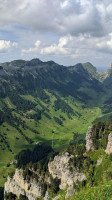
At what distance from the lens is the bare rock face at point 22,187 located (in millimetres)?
137675

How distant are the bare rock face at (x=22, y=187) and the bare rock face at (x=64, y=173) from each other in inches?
625

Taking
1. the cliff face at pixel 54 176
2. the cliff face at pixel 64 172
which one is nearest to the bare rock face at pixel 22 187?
the cliff face at pixel 54 176

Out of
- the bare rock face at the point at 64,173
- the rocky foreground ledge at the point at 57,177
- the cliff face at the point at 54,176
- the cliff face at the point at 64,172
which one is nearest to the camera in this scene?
the bare rock face at the point at 64,173

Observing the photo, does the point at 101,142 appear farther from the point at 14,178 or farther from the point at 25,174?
the point at 14,178

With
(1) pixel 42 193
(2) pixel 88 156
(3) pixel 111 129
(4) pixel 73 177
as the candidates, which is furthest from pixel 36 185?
(3) pixel 111 129

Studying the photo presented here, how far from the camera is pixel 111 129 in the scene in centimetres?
15600

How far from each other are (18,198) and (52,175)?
3294 cm

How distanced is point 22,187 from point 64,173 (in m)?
39.2

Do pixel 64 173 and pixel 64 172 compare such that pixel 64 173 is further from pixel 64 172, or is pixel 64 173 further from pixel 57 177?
pixel 57 177

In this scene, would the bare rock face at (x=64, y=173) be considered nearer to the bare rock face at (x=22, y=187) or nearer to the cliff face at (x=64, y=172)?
the cliff face at (x=64, y=172)

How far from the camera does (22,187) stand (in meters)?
148

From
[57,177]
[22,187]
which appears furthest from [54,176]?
[22,187]

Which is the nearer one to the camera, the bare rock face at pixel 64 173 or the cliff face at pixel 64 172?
the bare rock face at pixel 64 173

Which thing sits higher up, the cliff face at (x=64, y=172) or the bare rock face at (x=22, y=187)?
the cliff face at (x=64, y=172)
